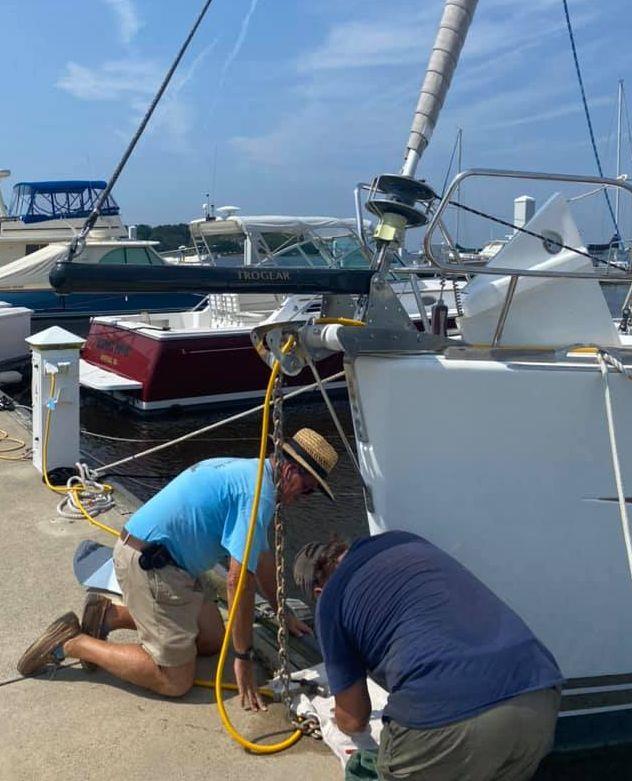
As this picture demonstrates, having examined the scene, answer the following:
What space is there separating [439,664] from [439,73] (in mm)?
2656

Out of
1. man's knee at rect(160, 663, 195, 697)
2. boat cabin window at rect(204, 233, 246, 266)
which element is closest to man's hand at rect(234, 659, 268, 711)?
man's knee at rect(160, 663, 195, 697)

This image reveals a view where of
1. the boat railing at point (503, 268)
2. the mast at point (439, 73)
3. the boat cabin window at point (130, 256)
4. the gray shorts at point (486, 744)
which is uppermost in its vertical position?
the mast at point (439, 73)

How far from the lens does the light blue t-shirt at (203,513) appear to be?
129 inches

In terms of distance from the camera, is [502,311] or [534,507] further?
[502,311]

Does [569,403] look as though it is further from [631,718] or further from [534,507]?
[631,718]

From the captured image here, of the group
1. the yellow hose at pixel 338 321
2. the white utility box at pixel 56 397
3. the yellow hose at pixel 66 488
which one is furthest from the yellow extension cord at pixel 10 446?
the yellow hose at pixel 338 321

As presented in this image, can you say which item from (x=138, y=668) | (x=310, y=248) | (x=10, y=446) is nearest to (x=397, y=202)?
(x=138, y=668)

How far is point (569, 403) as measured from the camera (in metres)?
3.26

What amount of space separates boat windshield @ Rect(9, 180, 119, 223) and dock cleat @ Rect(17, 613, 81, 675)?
72.6 feet

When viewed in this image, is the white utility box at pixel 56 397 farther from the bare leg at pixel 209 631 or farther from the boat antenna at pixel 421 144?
the boat antenna at pixel 421 144

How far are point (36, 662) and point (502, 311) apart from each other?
2.61 metres

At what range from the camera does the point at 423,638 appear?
7.68 feet

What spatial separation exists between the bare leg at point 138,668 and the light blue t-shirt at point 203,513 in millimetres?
445

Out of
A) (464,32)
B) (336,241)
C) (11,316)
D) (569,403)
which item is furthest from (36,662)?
(11,316)
